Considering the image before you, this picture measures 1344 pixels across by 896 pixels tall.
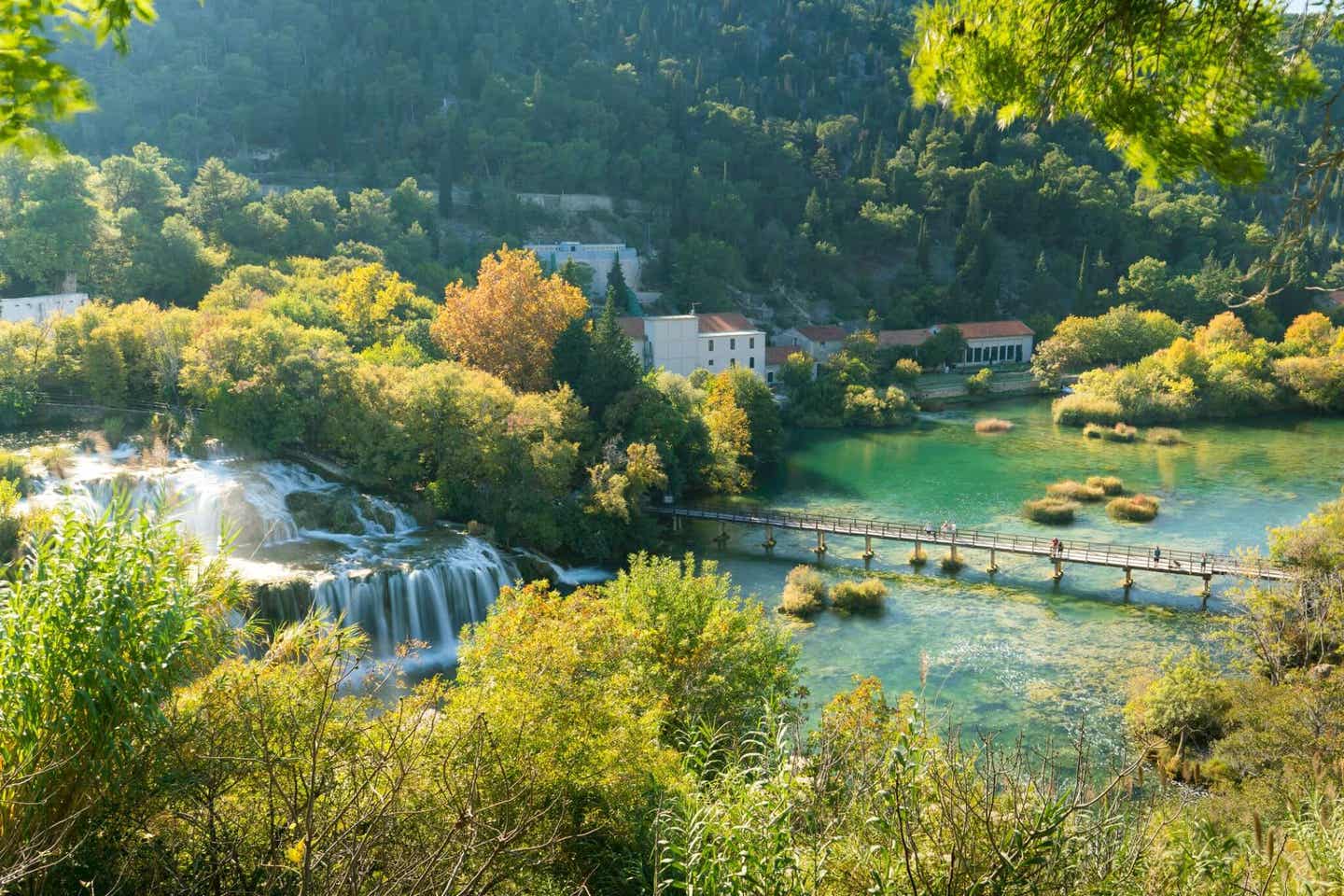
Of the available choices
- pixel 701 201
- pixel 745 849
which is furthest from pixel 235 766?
pixel 701 201

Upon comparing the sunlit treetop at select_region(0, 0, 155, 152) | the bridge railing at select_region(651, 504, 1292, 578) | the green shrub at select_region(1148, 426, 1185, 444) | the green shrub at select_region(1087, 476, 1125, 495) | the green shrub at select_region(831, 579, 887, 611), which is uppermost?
the sunlit treetop at select_region(0, 0, 155, 152)

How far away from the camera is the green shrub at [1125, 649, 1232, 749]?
17047 mm

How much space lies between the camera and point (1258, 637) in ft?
61.6

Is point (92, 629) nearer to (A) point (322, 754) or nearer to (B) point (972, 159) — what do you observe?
(A) point (322, 754)

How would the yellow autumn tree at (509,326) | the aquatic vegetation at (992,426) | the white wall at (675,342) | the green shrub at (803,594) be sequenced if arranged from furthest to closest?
the white wall at (675,342) < the aquatic vegetation at (992,426) < the yellow autumn tree at (509,326) < the green shrub at (803,594)

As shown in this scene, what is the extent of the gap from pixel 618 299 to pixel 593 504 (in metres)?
31.4

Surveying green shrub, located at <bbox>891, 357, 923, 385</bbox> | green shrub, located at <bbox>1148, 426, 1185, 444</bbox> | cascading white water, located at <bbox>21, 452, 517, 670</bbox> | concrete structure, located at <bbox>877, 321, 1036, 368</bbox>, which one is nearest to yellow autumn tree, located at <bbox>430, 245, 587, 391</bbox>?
cascading white water, located at <bbox>21, 452, 517, 670</bbox>

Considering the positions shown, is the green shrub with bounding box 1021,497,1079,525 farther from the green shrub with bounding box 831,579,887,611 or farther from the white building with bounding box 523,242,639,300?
the white building with bounding box 523,242,639,300

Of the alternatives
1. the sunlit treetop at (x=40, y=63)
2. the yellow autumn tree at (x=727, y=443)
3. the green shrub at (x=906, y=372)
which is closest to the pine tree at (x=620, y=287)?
the green shrub at (x=906, y=372)

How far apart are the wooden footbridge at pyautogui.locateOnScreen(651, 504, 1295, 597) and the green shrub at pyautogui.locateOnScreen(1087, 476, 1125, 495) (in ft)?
21.2

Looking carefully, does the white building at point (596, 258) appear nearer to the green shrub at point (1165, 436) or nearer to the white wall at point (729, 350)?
the white wall at point (729, 350)

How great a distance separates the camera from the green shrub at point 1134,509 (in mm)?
31062

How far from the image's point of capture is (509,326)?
34.7 m

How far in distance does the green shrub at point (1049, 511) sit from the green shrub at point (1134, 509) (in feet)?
3.85
